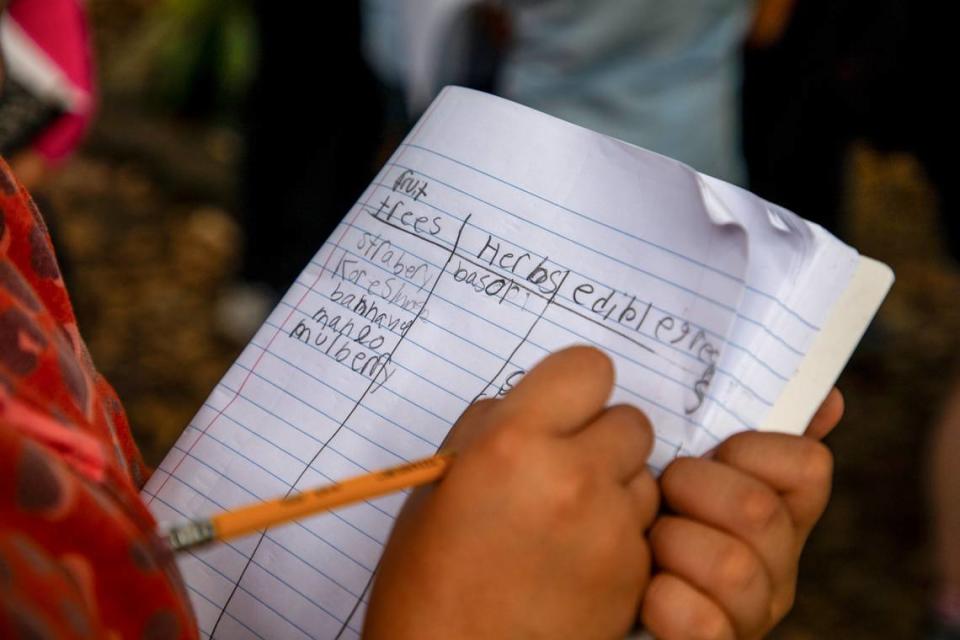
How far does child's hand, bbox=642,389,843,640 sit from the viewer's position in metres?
0.46

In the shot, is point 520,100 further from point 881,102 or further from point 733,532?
point 733,532

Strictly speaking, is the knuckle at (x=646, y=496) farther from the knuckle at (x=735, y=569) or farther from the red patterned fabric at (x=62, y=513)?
the red patterned fabric at (x=62, y=513)

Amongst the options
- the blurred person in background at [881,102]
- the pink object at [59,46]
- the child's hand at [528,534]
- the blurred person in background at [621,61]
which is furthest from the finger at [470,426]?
Result: the blurred person in background at [881,102]

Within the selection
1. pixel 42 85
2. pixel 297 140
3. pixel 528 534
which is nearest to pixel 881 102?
pixel 297 140

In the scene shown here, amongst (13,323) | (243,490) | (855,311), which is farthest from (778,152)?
(13,323)

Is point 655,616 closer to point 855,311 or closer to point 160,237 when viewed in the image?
point 855,311

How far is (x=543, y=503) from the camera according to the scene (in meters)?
0.43

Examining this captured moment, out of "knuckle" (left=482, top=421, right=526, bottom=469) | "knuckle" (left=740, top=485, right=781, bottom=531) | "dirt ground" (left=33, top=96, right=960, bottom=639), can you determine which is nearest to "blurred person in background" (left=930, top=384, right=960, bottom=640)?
"dirt ground" (left=33, top=96, right=960, bottom=639)

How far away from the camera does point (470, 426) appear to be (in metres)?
0.49

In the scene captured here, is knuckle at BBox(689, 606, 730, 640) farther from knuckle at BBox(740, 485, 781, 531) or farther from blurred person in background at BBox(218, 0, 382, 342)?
blurred person in background at BBox(218, 0, 382, 342)

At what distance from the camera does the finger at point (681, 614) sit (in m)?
0.46

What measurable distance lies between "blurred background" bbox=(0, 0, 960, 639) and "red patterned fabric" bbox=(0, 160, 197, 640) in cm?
78

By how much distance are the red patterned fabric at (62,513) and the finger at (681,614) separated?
22 centimetres

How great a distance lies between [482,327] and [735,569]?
202 millimetres
